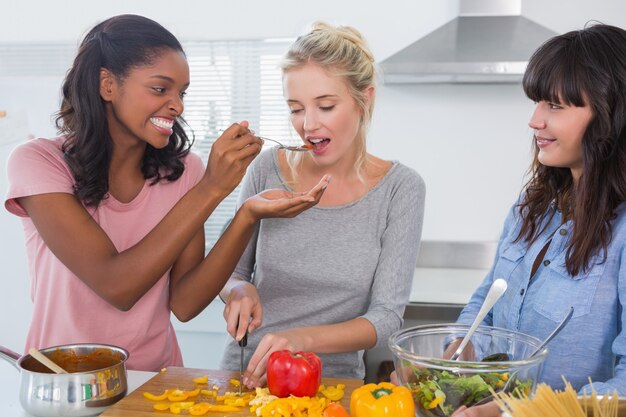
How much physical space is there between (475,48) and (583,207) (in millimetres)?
1552

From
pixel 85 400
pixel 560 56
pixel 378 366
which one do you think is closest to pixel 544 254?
pixel 560 56

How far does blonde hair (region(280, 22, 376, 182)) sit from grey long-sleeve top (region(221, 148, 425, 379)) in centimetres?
12

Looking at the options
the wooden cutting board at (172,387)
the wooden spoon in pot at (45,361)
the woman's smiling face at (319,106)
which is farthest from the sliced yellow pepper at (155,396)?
the woman's smiling face at (319,106)

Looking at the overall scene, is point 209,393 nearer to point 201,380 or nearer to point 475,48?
point 201,380

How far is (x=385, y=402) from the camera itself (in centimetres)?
115

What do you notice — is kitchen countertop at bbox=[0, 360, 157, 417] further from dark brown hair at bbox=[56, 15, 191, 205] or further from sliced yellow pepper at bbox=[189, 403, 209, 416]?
dark brown hair at bbox=[56, 15, 191, 205]

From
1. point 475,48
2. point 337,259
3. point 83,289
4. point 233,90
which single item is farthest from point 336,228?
point 233,90

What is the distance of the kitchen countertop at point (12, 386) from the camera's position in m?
1.27

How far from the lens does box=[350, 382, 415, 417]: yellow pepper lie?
115cm

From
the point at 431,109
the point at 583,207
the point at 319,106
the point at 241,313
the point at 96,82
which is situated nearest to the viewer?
the point at 583,207

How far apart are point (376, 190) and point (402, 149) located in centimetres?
155

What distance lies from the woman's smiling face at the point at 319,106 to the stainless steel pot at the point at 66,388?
0.72 metres

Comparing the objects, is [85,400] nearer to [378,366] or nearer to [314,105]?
[314,105]

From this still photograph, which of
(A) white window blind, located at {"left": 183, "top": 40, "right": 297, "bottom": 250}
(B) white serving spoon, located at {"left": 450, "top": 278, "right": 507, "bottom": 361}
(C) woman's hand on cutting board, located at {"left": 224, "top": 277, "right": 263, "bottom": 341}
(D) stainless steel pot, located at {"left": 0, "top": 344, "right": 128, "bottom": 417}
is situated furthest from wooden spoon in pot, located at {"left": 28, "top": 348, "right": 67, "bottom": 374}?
(A) white window blind, located at {"left": 183, "top": 40, "right": 297, "bottom": 250}
